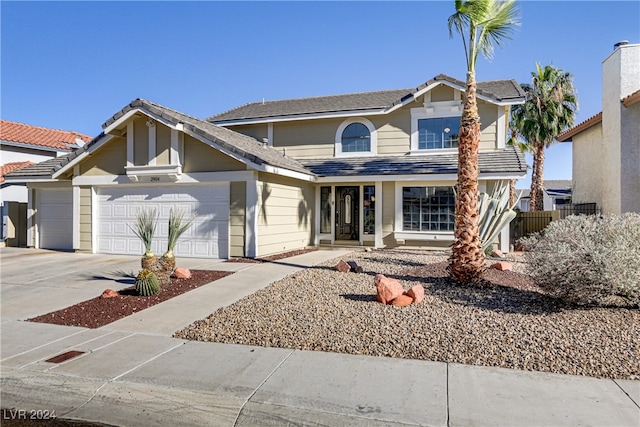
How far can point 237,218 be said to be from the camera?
41.2 feet

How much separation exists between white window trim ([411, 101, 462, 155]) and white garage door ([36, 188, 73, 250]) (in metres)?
13.1

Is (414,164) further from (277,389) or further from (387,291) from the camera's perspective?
(277,389)

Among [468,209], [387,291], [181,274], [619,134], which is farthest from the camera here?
[619,134]

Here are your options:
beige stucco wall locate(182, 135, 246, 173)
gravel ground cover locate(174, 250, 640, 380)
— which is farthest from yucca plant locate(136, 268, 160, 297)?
beige stucco wall locate(182, 135, 246, 173)

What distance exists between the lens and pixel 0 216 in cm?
1822

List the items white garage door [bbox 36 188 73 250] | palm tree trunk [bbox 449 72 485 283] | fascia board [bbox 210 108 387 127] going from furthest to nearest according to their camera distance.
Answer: fascia board [bbox 210 108 387 127] < white garage door [bbox 36 188 73 250] < palm tree trunk [bbox 449 72 485 283]

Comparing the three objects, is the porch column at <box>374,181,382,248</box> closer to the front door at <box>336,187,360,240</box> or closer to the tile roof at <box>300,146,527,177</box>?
the tile roof at <box>300,146,527,177</box>

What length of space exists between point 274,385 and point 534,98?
21.6m

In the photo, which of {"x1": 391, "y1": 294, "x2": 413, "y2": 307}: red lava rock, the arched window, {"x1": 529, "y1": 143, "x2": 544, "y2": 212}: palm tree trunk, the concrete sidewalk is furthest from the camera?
{"x1": 529, "y1": 143, "x2": 544, "y2": 212}: palm tree trunk

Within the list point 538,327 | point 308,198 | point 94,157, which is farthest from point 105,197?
point 538,327

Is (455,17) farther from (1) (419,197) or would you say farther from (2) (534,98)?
(2) (534,98)

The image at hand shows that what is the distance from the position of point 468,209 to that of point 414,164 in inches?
276

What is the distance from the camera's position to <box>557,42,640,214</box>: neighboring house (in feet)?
47.0

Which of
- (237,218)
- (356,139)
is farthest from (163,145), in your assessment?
(356,139)
